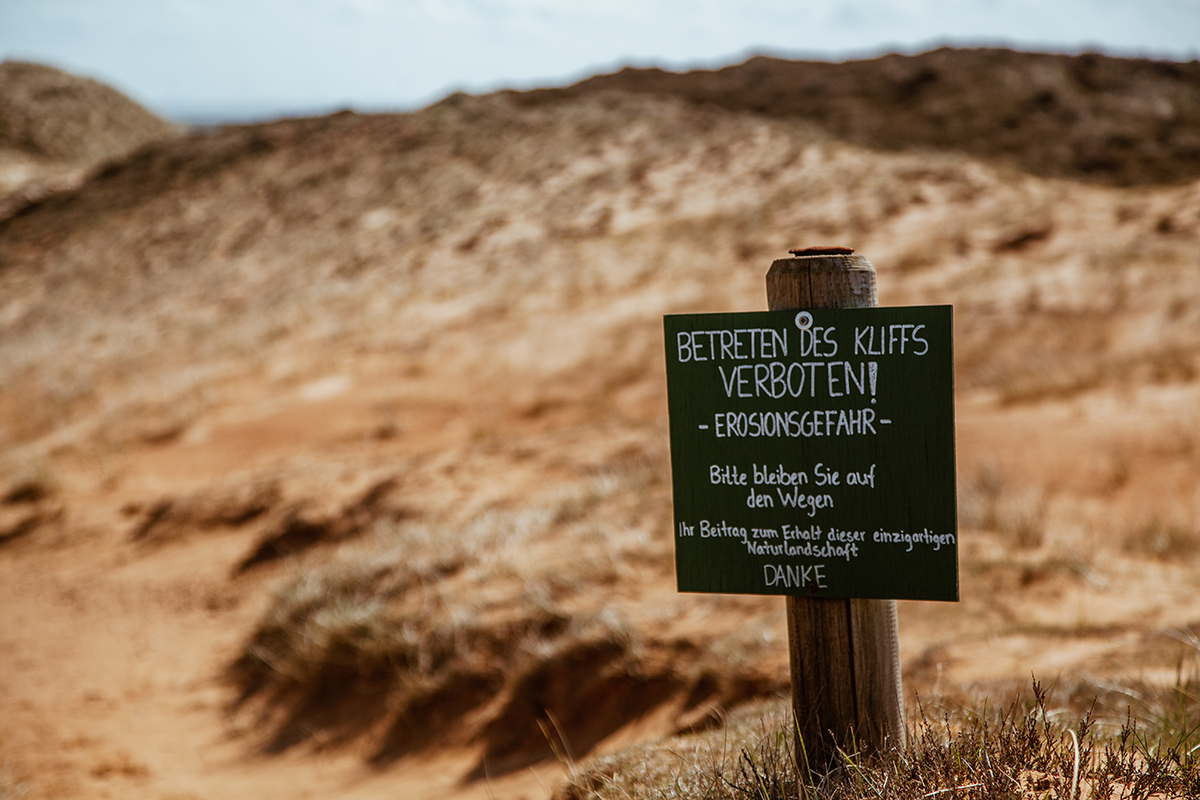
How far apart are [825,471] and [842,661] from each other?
18.8 inches

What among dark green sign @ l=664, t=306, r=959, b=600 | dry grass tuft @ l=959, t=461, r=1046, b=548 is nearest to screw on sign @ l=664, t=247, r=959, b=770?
dark green sign @ l=664, t=306, r=959, b=600

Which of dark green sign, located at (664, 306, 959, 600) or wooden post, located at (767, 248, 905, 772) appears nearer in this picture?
dark green sign, located at (664, 306, 959, 600)

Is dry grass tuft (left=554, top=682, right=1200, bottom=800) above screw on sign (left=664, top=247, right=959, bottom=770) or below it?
below

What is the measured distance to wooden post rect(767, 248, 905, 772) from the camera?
7.25ft

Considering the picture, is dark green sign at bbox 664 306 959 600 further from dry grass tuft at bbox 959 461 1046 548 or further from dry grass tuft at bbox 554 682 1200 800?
dry grass tuft at bbox 959 461 1046 548

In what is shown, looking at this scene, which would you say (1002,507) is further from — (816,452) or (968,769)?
(816,452)

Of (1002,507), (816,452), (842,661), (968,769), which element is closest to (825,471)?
(816,452)

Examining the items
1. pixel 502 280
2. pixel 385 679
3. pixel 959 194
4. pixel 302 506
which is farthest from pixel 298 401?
pixel 959 194

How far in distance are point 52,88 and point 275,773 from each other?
48923 millimetres

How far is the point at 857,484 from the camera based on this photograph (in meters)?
2.16

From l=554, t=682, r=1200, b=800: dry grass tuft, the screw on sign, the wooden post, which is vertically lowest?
l=554, t=682, r=1200, b=800: dry grass tuft

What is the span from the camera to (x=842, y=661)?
2248mm

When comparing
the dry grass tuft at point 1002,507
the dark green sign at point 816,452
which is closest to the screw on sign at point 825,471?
the dark green sign at point 816,452

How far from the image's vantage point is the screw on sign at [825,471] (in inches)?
82.6
